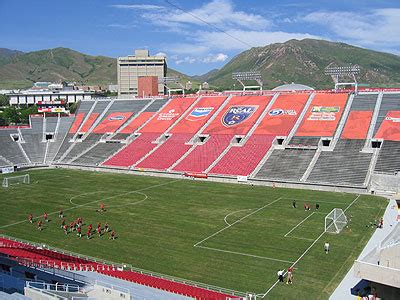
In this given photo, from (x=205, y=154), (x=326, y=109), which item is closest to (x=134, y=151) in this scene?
(x=205, y=154)

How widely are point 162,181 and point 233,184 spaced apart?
10.3 metres

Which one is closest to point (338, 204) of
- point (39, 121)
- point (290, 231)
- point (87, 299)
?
point (290, 231)

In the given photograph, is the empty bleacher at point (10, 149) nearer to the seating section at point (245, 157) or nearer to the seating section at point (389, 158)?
the seating section at point (245, 157)

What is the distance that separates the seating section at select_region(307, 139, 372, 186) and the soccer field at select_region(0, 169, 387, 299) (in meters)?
3.55

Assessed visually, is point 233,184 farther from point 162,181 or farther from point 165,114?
point 165,114

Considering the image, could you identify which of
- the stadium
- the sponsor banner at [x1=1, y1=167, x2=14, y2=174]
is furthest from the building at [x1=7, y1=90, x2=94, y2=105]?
the sponsor banner at [x1=1, y1=167, x2=14, y2=174]

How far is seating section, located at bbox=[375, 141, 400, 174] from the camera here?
174 ft

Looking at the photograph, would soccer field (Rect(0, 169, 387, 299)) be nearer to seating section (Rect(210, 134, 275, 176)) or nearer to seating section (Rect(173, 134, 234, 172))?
seating section (Rect(210, 134, 275, 176))

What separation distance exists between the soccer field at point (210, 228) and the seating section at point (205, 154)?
16.4 ft

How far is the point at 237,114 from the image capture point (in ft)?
252

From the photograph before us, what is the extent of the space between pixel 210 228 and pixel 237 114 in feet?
135

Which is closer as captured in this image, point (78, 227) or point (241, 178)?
point (78, 227)

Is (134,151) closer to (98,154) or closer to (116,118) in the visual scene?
(98,154)

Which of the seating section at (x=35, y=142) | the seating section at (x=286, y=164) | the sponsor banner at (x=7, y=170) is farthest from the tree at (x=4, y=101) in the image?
the seating section at (x=286, y=164)
